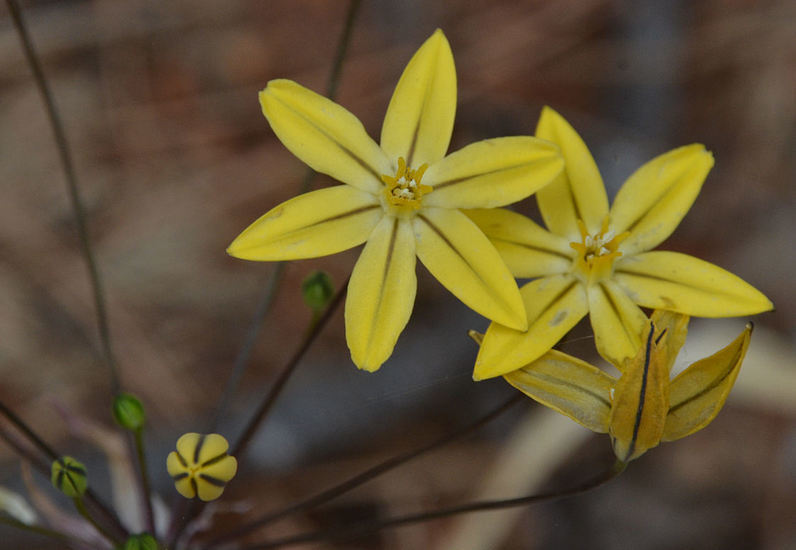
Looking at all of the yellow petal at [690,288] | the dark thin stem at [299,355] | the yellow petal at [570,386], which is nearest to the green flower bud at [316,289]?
the dark thin stem at [299,355]

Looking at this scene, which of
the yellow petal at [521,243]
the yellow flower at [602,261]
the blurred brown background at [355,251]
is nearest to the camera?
the yellow flower at [602,261]

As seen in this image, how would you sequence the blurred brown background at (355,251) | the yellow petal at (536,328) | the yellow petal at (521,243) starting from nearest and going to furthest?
the yellow petal at (536,328) → the yellow petal at (521,243) → the blurred brown background at (355,251)

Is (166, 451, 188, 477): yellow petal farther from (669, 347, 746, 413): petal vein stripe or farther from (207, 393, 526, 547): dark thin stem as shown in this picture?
(669, 347, 746, 413): petal vein stripe

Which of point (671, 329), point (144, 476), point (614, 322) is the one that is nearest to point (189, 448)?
point (144, 476)

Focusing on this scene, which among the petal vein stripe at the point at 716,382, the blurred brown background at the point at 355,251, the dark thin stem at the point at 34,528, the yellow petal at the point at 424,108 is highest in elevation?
the blurred brown background at the point at 355,251

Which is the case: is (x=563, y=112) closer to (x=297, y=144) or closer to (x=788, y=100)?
(x=788, y=100)

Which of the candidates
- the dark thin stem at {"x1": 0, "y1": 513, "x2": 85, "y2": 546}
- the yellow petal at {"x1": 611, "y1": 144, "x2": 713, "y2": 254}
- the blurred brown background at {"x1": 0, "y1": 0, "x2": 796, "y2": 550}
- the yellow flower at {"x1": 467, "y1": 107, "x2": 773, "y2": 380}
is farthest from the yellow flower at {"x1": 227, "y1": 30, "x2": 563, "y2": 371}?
the blurred brown background at {"x1": 0, "y1": 0, "x2": 796, "y2": 550}

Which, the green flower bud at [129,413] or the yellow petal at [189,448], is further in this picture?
the green flower bud at [129,413]

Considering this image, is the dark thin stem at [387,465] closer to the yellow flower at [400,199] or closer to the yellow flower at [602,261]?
the yellow flower at [602,261]
